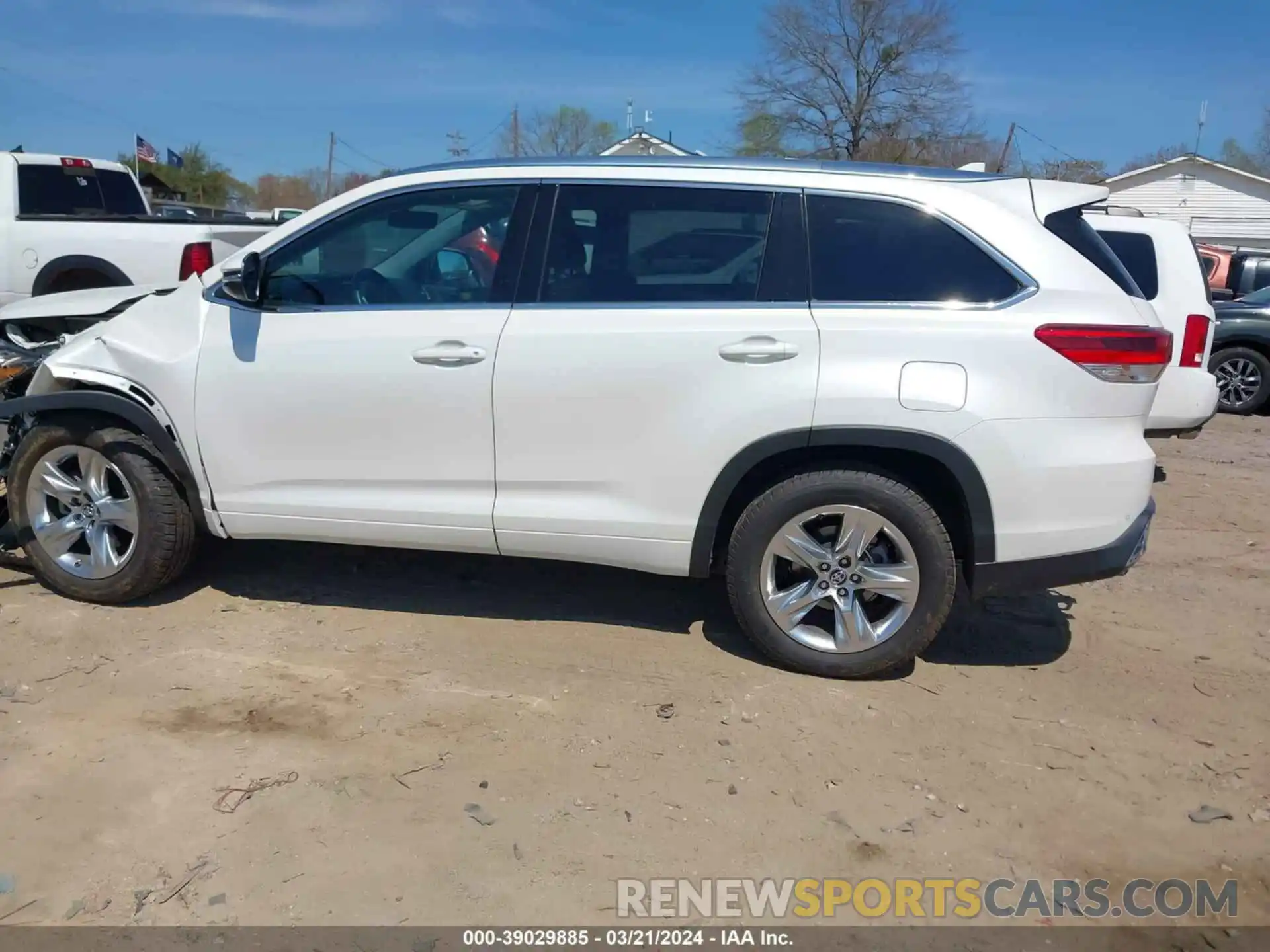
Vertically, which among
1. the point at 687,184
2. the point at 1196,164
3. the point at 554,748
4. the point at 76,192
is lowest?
the point at 554,748

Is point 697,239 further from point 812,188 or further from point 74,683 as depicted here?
point 74,683

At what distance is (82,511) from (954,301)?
12.1 ft

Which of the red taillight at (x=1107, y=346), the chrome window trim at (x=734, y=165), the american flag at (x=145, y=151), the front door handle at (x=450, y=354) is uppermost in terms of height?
the american flag at (x=145, y=151)

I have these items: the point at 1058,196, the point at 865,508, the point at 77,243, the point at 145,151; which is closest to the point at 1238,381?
the point at 1058,196

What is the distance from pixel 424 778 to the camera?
10.9 ft

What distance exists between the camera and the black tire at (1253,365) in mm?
11172

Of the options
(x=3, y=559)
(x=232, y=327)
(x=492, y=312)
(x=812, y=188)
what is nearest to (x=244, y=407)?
(x=232, y=327)

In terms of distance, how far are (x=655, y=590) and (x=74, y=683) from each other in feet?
8.03

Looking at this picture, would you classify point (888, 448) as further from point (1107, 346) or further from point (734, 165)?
point (734, 165)

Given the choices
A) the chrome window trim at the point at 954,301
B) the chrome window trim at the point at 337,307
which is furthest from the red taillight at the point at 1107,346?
the chrome window trim at the point at 337,307

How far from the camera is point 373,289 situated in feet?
13.8

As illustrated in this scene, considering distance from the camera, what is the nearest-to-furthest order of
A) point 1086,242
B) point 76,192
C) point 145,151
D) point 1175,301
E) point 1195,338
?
point 1086,242
point 1195,338
point 1175,301
point 76,192
point 145,151

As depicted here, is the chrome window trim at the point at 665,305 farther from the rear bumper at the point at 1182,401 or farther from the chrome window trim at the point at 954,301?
the rear bumper at the point at 1182,401

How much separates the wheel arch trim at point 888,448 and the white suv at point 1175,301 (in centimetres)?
366
